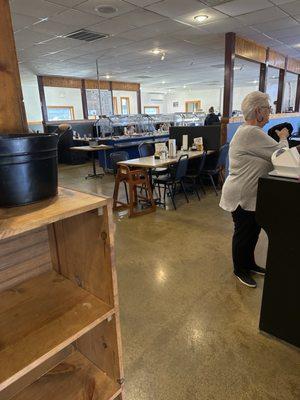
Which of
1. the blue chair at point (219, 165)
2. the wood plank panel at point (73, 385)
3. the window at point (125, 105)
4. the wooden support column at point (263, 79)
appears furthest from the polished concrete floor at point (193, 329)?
the window at point (125, 105)

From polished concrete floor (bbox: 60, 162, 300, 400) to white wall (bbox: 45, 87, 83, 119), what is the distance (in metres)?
10.8

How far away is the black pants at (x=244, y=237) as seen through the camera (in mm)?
2258

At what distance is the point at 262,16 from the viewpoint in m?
4.46

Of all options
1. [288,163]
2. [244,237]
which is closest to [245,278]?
[244,237]

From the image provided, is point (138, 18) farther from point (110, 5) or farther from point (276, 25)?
point (276, 25)

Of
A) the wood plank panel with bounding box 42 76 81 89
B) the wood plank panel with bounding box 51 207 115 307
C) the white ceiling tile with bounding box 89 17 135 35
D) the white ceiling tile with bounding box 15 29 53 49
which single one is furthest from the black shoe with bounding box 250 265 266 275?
the wood plank panel with bounding box 42 76 81 89

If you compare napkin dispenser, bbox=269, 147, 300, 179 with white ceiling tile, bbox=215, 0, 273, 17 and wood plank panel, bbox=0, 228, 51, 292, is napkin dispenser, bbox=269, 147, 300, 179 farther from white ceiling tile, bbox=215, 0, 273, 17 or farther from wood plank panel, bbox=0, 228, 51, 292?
white ceiling tile, bbox=215, 0, 273, 17

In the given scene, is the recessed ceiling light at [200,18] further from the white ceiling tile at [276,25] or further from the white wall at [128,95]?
the white wall at [128,95]

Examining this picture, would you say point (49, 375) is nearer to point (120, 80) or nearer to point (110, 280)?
point (110, 280)

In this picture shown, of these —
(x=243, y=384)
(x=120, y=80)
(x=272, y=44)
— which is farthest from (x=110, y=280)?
(x=120, y=80)

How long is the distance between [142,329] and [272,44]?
6.95m

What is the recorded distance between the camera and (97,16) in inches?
167

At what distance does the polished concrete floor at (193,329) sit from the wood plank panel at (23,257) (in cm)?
96

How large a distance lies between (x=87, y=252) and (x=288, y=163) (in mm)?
1260
